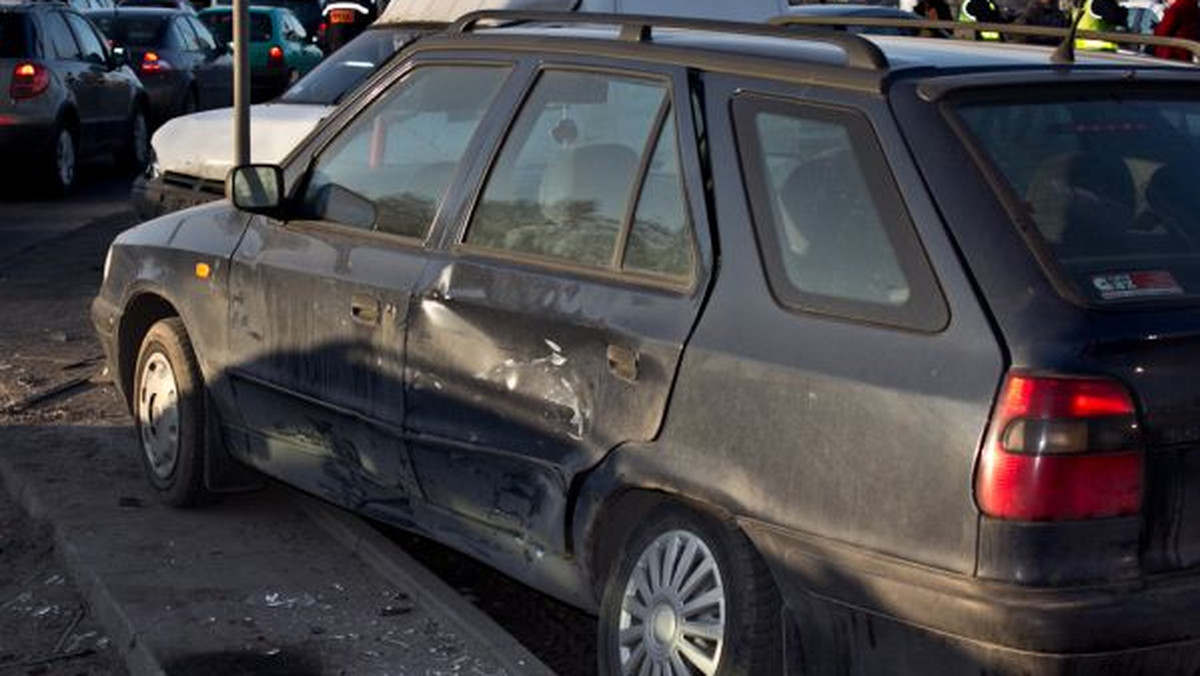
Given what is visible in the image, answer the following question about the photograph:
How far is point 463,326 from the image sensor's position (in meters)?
5.18

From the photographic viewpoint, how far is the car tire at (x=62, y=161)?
1681cm

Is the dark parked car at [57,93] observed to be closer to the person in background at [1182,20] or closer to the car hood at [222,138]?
the car hood at [222,138]

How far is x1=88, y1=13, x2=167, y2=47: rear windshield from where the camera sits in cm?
2323

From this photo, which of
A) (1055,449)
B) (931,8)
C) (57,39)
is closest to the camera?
(1055,449)

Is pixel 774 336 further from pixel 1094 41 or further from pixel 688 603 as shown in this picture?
pixel 1094 41

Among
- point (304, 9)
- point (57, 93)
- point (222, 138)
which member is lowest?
point (304, 9)

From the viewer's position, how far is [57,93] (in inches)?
666

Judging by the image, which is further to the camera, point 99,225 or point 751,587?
point 99,225

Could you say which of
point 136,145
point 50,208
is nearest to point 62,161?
point 50,208

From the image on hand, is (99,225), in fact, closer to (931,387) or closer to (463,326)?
(463,326)

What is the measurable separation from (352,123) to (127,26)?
732 inches

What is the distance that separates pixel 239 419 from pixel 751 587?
251cm

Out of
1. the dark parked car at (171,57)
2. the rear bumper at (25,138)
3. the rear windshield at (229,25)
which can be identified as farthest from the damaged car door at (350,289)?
the rear windshield at (229,25)

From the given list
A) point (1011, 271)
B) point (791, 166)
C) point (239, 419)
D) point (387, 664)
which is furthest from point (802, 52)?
point (239, 419)
